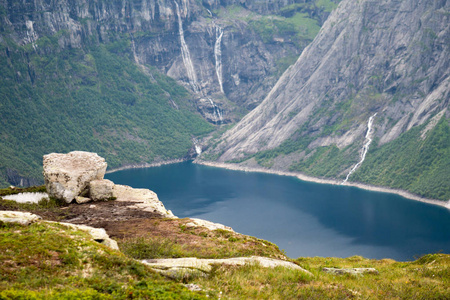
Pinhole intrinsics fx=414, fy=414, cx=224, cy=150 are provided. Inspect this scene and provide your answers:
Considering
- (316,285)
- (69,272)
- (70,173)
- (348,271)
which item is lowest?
(348,271)

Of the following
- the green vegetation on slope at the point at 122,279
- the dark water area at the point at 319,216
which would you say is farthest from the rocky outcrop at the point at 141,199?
the dark water area at the point at 319,216

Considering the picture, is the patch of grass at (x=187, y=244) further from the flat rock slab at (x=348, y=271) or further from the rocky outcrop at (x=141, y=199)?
the rocky outcrop at (x=141, y=199)

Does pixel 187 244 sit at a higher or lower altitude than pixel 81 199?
higher

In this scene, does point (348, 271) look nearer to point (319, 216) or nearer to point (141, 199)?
point (141, 199)

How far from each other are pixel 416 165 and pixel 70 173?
16497cm

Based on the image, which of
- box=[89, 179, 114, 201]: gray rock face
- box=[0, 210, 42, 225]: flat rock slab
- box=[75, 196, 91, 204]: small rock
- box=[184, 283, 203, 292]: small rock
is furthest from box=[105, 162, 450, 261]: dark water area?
box=[184, 283, 203, 292]: small rock

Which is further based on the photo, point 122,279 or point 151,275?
point 151,275

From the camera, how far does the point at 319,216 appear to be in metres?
135

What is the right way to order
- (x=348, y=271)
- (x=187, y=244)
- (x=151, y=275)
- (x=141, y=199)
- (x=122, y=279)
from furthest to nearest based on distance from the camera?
(x=141, y=199), (x=187, y=244), (x=348, y=271), (x=151, y=275), (x=122, y=279)

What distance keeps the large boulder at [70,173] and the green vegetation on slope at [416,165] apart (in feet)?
453

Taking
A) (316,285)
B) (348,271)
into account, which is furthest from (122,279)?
(348,271)

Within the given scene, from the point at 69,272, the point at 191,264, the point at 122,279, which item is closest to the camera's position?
the point at 122,279

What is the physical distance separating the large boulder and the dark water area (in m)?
62.5

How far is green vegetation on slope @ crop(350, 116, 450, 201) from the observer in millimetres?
157875
